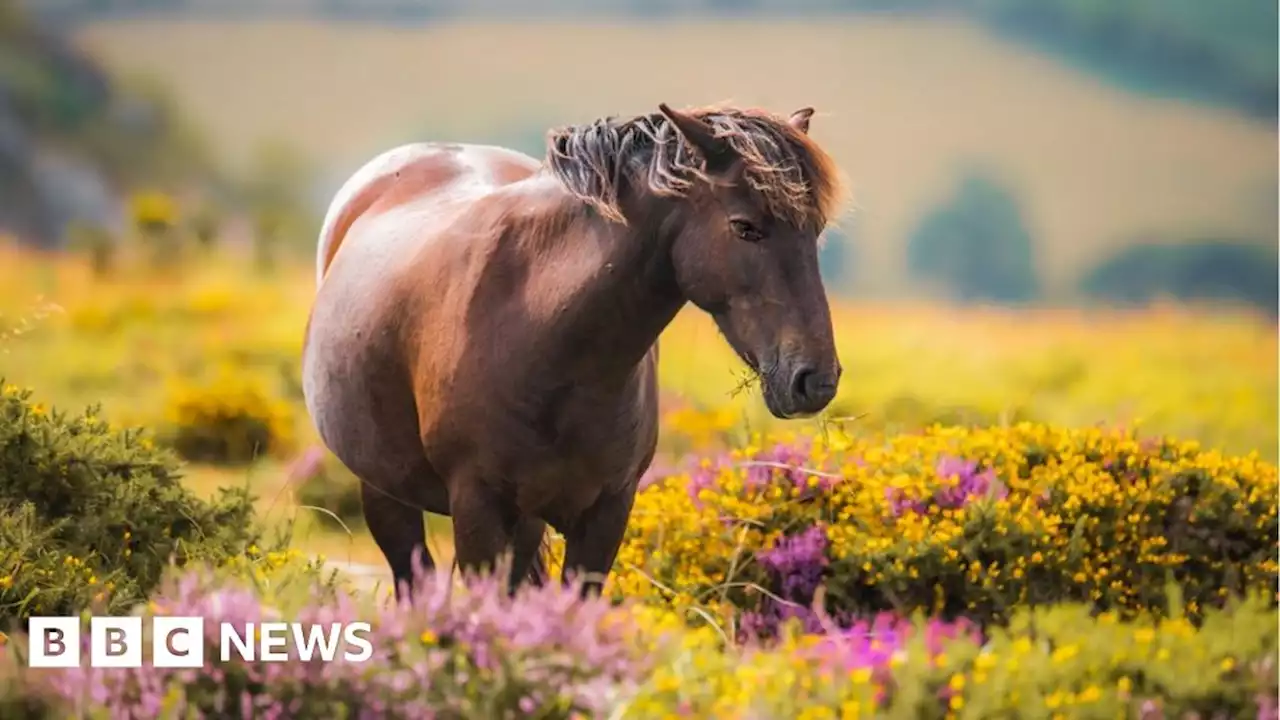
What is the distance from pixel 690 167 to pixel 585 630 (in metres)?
0.91

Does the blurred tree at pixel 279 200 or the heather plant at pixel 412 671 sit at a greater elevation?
the heather plant at pixel 412 671

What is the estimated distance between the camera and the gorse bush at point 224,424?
24.1ft

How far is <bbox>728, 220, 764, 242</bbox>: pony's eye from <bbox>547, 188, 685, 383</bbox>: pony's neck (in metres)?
0.15

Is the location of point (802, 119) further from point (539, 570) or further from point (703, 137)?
point (539, 570)

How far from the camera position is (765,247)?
298cm

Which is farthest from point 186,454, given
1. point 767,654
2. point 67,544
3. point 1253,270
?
point 1253,270

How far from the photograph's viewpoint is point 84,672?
2869 mm

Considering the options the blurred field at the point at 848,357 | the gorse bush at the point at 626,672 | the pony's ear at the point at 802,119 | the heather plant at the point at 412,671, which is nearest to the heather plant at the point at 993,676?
the gorse bush at the point at 626,672

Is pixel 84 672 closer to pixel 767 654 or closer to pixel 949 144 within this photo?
pixel 767 654

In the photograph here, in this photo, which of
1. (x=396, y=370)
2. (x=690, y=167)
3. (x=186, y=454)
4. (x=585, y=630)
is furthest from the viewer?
(x=186, y=454)

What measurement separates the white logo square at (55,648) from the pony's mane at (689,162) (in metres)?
1.29

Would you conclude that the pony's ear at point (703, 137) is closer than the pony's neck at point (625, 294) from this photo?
Yes

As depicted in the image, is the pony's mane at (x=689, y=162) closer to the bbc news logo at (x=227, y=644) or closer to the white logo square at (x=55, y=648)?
the bbc news logo at (x=227, y=644)

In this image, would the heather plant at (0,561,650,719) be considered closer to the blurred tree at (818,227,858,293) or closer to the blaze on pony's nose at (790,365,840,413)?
the blaze on pony's nose at (790,365,840,413)
